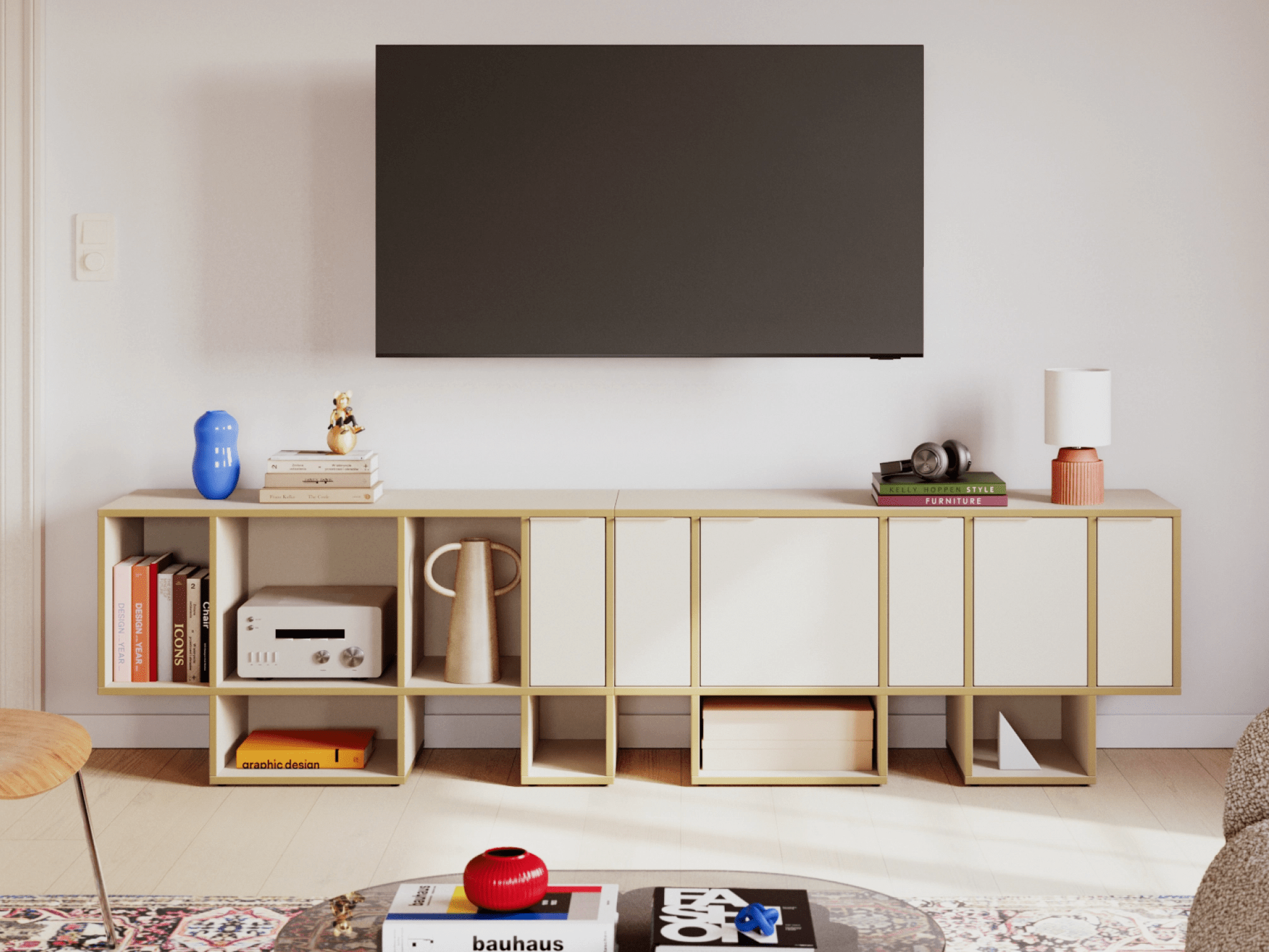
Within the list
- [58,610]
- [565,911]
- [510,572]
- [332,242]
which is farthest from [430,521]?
[565,911]

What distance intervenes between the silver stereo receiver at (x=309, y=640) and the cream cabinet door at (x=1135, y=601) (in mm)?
1817

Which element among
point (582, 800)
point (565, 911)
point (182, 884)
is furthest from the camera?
point (582, 800)

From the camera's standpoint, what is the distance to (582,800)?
10.0 ft

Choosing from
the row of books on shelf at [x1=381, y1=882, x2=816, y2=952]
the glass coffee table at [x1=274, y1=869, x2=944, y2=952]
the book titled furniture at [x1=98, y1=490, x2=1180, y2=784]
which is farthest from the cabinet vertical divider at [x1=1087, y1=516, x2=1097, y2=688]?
the row of books on shelf at [x1=381, y1=882, x2=816, y2=952]

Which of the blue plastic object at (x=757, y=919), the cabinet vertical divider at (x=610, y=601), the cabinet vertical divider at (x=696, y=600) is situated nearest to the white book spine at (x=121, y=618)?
the cabinet vertical divider at (x=610, y=601)

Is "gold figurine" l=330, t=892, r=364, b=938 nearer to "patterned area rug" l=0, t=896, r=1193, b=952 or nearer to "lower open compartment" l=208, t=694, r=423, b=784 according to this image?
"patterned area rug" l=0, t=896, r=1193, b=952

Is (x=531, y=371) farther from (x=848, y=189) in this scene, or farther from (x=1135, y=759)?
(x=1135, y=759)

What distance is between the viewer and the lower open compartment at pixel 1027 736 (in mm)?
3141

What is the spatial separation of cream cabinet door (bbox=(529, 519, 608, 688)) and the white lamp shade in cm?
119

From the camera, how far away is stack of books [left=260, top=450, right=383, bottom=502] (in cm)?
312

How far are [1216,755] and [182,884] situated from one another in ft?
8.65

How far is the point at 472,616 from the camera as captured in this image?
3.15 metres

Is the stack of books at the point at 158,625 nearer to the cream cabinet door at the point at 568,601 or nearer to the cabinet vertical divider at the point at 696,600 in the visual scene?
the cream cabinet door at the point at 568,601

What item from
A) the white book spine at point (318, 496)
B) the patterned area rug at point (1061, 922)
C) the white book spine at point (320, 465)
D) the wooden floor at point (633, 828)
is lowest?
the patterned area rug at point (1061, 922)
